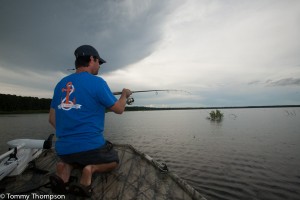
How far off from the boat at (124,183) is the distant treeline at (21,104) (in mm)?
126458

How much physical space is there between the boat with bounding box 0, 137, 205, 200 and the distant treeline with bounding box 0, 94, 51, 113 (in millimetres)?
126458

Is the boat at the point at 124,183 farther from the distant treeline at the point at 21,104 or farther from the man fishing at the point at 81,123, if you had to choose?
the distant treeline at the point at 21,104

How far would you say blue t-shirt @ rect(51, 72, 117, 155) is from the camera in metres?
3.73

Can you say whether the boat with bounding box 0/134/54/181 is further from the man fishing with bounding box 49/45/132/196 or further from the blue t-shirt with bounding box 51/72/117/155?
the blue t-shirt with bounding box 51/72/117/155

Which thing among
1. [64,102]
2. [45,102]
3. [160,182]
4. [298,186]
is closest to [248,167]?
[298,186]

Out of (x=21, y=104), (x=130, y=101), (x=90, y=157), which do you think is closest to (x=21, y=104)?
(x=21, y=104)

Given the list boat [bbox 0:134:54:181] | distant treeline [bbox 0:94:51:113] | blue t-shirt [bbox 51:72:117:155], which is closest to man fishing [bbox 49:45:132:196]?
blue t-shirt [bbox 51:72:117:155]

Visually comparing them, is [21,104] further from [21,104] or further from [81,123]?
[81,123]

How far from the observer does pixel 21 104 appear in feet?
384

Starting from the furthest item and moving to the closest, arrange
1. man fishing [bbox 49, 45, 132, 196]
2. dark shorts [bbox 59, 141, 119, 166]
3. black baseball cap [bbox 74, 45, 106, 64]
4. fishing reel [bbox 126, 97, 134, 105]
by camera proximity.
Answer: fishing reel [bbox 126, 97, 134, 105]
black baseball cap [bbox 74, 45, 106, 64]
dark shorts [bbox 59, 141, 119, 166]
man fishing [bbox 49, 45, 132, 196]

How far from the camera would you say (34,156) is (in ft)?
23.1

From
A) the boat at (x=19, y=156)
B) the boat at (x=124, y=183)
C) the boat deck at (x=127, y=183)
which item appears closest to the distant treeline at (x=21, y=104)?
the boat at (x=19, y=156)

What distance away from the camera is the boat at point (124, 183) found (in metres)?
4.61

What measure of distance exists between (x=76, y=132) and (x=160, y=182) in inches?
109
